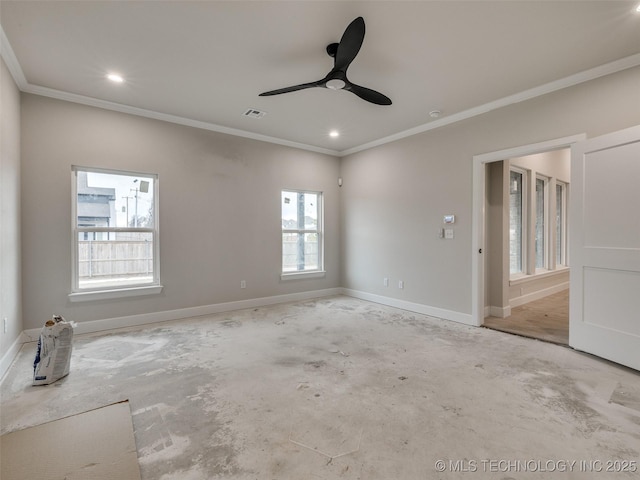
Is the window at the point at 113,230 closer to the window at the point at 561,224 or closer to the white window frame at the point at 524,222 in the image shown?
the white window frame at the point at 524,222

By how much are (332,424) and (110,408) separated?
1.55 metres

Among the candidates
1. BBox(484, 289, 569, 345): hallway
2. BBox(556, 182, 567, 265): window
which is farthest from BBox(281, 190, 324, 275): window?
BBox(556, 182, 567, 265): window

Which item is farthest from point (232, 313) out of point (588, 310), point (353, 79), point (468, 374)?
point (588, 310)

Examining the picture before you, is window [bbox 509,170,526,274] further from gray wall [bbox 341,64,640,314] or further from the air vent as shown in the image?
the air vent

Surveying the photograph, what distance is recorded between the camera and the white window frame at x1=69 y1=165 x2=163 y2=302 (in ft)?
11.7

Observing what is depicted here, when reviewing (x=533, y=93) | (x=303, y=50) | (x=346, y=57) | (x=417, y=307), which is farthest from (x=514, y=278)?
(x=303, y=50)

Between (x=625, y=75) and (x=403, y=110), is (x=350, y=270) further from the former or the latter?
(x=625, y=75)

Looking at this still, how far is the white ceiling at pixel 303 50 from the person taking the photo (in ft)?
7.16

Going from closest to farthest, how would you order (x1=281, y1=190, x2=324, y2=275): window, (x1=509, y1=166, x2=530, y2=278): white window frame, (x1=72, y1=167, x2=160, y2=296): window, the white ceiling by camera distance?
1. the white ceiling
2. (x1=72, y1=167, x2=160, y2=296): window
3. (x1=509, y1=166, x2=530, y2=278): white window frame
4. (x1=281, y1=190, x2=324, y2=275): window

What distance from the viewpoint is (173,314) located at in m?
4.20

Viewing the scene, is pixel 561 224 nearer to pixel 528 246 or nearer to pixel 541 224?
pixel 541 224

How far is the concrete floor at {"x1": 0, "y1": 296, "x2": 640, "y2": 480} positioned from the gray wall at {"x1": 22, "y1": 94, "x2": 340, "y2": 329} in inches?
→ 31.8

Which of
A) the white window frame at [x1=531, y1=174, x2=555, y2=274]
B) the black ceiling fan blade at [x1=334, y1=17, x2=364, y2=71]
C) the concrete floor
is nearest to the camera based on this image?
the concrete floor

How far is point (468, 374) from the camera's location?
8.52 feet
